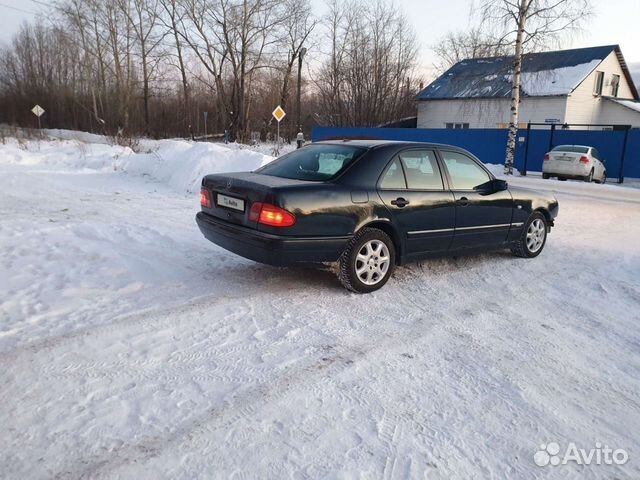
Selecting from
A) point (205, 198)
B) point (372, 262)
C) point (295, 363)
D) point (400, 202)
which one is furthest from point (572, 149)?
point (295, 363)

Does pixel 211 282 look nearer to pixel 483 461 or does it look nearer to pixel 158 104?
pixel 483 461

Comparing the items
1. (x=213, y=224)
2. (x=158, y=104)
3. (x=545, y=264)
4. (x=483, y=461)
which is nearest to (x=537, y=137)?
(x=545, y=264)

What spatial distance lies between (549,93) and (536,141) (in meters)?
12.0

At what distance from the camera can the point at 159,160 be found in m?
15.1

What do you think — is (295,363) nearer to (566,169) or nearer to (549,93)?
(566,169)

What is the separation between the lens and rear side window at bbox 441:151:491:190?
561 cm

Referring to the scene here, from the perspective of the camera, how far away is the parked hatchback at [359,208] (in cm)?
447

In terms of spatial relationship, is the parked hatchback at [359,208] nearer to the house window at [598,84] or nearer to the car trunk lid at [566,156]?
the car trunk lid at [566,156]

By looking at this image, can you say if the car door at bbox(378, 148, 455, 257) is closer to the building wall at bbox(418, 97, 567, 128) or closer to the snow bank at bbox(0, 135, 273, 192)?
Answer: the snow bank at bbox(0, 135, 273, 192)

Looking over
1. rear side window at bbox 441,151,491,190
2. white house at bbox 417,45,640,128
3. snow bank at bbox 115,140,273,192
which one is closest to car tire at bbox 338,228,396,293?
rear side window at bbox 441,151,491,190

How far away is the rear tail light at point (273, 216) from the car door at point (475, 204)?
207 centimetres

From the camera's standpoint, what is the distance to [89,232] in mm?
6305

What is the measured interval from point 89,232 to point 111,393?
12.7 ft

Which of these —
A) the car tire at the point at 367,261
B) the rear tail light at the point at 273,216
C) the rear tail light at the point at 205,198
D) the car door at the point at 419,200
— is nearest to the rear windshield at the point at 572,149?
the car door at the point at 419,200
